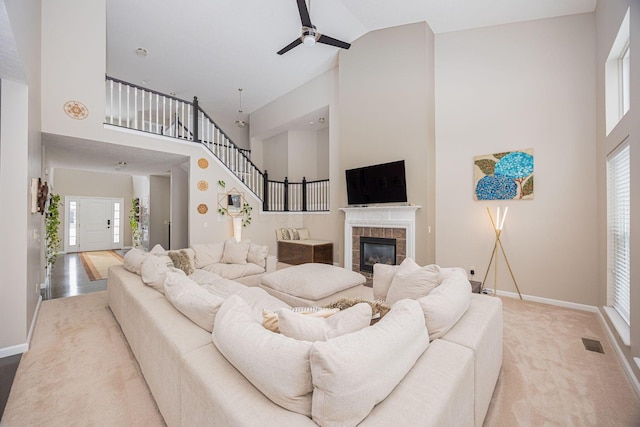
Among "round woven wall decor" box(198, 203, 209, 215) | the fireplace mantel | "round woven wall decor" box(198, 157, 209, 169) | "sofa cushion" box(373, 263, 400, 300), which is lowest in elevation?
"sofa cushion" box(373, 263, 400, 300)

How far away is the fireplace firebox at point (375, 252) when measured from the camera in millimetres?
5207

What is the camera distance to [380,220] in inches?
210

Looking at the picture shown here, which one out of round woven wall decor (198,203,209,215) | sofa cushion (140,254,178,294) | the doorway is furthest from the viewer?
the doorway

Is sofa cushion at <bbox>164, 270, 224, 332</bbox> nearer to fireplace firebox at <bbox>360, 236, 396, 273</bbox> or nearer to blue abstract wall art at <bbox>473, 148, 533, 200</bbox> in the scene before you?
fireplace firebox at <bbox>360, 236, 396, 273</bbox>

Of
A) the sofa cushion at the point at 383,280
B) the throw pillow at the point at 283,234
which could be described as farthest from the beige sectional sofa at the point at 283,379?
the throw pillow at the point at 283,234

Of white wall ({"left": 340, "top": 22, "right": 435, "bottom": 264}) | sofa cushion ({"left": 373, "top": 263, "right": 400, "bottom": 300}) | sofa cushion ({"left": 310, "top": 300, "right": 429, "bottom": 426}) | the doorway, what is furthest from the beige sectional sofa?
the doorway

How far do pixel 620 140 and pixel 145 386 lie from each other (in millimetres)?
4729

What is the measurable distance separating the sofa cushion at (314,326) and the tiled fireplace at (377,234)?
3.51 m

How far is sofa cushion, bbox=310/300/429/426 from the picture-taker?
96cm

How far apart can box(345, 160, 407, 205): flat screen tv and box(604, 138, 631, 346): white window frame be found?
2.52 m

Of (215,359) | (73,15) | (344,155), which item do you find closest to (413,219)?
(344,155)

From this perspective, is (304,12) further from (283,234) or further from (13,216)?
(283,234)

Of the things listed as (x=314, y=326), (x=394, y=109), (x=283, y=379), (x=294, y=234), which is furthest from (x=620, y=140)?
(x=294, y=234)

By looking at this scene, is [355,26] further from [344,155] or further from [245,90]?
[245,90]
